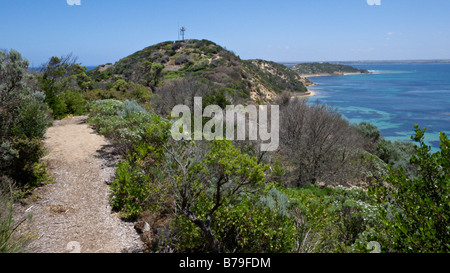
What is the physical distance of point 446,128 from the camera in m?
31.7

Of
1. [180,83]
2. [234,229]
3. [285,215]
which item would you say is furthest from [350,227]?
[180,83]

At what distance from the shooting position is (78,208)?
6305 millimetres

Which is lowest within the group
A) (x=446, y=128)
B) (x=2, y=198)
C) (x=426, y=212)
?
(x=446, y=128)

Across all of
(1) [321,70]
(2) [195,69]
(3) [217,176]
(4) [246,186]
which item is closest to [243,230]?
(4) [246,186]

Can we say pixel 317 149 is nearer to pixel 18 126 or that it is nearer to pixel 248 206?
pixel 248 206

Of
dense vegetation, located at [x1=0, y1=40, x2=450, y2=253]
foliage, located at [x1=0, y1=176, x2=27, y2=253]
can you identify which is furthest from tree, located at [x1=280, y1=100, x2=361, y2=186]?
foliage, located at [x1=0, y1=176, x2=27, y2=253]

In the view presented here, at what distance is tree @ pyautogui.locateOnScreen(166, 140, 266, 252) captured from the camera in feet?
12.4

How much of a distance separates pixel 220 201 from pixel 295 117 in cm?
1022

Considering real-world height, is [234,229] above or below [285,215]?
below

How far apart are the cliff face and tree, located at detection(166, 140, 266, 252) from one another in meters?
25.2

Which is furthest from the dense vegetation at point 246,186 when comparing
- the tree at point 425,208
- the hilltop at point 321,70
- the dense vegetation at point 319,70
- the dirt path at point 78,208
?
the dense vegetation at point 319,70

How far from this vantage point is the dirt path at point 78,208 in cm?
518

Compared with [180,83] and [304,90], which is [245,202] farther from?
[304,90]

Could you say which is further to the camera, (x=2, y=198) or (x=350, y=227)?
(x=350, y=227)
